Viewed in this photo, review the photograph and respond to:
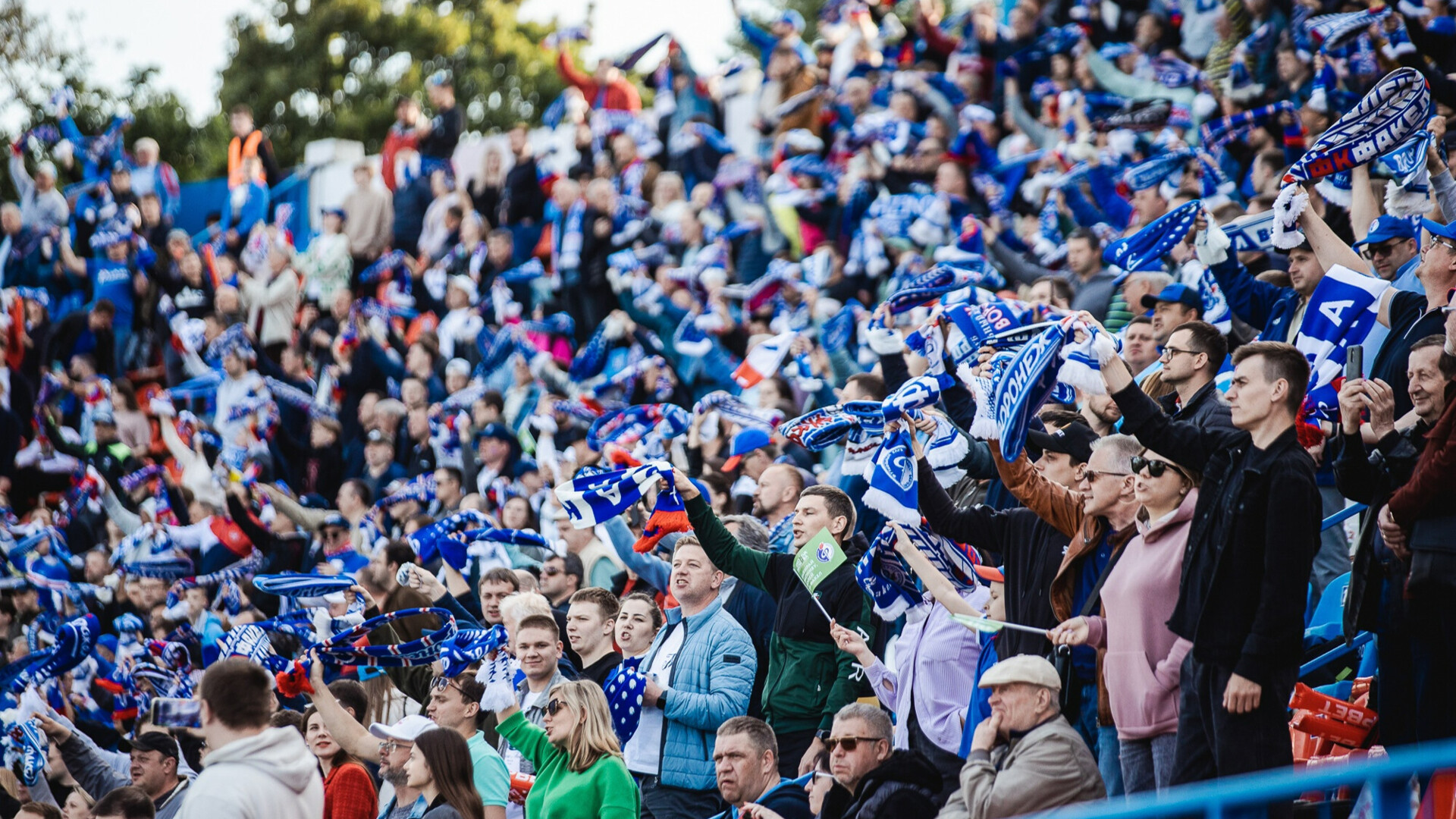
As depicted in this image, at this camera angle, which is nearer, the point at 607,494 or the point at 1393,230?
the point at 1393,230

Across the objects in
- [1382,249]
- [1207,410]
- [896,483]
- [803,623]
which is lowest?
[803,623]

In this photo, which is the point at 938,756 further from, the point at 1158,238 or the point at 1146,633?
the point at 1158,238

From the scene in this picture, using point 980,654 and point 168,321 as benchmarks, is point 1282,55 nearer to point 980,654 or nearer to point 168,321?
point 980,654

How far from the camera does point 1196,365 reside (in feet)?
20.8

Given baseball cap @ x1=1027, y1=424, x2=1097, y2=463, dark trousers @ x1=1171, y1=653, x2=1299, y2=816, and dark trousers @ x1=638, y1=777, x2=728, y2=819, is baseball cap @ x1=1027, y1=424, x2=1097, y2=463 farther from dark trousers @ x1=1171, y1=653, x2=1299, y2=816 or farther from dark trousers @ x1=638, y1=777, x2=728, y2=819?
dark trousers @ x1=638, y1=777, x2=728, y2=819

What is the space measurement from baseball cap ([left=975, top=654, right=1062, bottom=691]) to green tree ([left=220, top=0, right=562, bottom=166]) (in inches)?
1044

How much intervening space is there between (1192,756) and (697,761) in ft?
7.98

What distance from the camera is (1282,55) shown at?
1160 cm

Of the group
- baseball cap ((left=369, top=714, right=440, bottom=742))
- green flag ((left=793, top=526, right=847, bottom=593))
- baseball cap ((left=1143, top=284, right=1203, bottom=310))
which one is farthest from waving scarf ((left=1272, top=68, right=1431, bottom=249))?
baseball cap ((left=369, top=714, right=440, bottom=742))

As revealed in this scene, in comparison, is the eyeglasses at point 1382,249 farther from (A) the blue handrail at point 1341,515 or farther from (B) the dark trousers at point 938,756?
(B) the dark trousers at point 938,756

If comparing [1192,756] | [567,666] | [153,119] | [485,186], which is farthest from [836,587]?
[153,119]

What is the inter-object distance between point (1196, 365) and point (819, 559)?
69.5 inches

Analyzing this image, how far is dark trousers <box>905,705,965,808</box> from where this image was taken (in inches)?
257

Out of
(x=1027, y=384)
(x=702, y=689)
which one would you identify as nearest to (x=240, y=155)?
(x=702, y=689)
